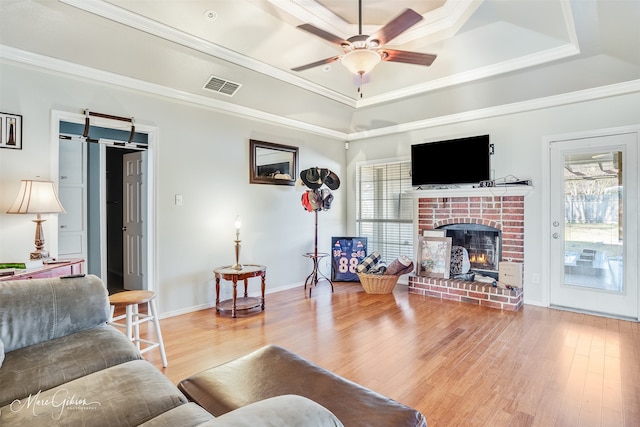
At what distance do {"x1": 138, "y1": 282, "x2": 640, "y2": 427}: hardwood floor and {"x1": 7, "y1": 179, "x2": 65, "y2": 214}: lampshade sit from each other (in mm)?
1460

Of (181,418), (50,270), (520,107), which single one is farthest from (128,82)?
(520,107)

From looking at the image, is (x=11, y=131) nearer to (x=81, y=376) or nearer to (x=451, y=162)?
(x=81, y=376)

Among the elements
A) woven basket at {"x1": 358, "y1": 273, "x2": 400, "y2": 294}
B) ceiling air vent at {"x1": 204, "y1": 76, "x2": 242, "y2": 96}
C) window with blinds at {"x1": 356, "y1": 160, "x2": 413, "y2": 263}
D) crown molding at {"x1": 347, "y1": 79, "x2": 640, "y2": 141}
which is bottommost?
woven basket at {"x1": 358, "y1": 273, "x2": 400, "y2": 294}

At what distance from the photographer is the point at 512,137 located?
14.0 feet

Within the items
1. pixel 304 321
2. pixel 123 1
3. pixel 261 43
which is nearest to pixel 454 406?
pixel 304 321

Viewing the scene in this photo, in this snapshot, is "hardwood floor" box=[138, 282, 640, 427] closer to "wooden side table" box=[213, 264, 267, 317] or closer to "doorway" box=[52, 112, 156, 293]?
"wooden side table" box=[213, 264, 267, 317]

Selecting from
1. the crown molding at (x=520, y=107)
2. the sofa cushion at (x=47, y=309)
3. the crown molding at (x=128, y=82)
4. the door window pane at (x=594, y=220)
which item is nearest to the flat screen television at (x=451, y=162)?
the crown molding at (x=520, y=107)

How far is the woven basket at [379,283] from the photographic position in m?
4.64

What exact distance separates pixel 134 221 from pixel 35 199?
195 centimetres

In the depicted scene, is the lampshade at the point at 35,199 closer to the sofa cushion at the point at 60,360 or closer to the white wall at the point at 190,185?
the white wall at the point at 190,185

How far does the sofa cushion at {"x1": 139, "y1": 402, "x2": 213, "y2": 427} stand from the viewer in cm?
111

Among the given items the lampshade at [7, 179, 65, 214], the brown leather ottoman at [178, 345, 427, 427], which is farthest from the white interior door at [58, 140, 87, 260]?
the brown leather ottoman at [178, 345, 427, 427]

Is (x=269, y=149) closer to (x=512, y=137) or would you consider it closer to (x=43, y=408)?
(x=512, y=137)

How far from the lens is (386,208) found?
18.2ft
